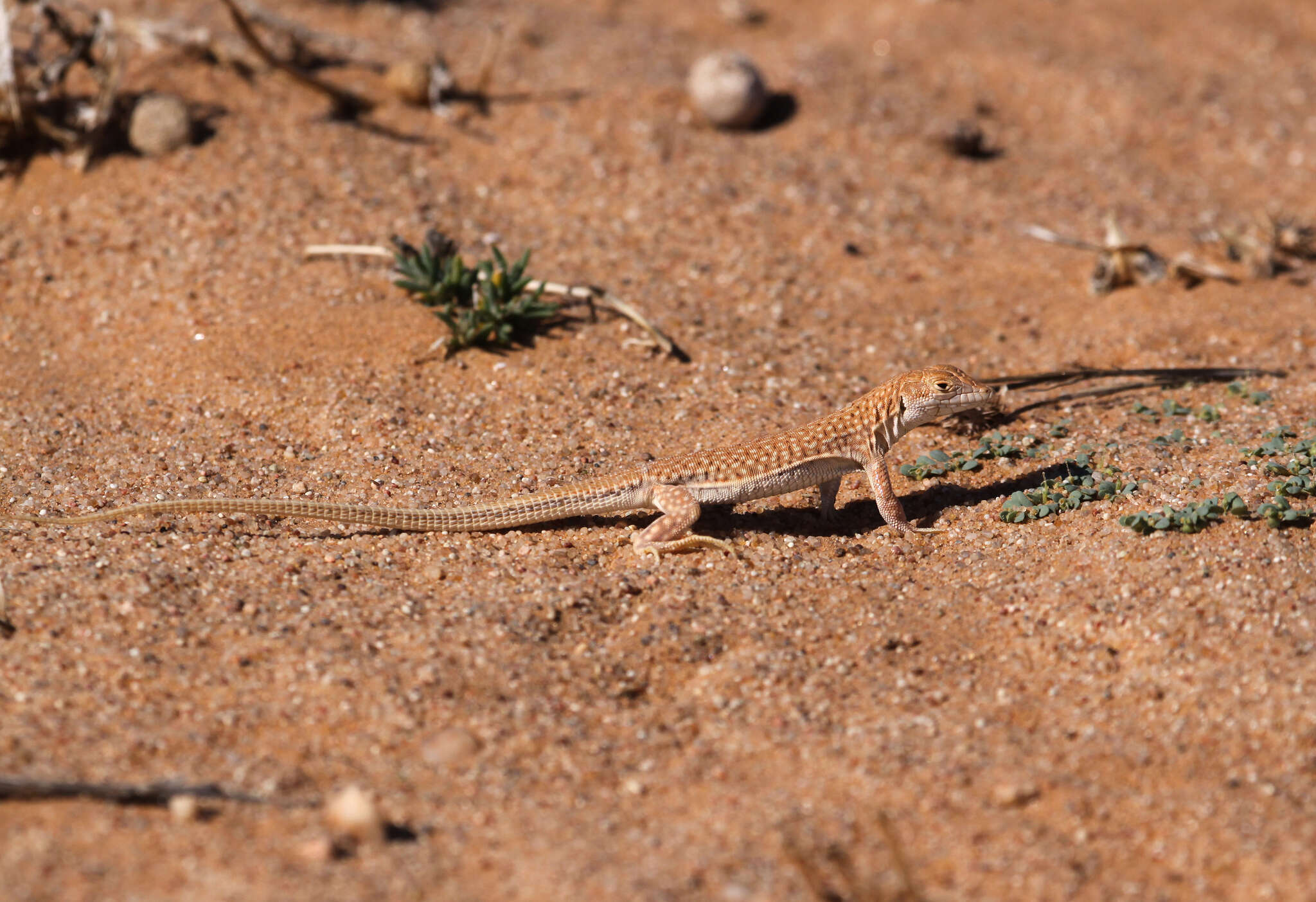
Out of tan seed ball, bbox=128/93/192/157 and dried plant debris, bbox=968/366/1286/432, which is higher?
tan seed ball, bbox=128/93/192/157

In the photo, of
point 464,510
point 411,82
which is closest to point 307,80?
point 411,82

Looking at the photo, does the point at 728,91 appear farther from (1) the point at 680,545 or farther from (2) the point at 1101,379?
(1) the point at 680,545

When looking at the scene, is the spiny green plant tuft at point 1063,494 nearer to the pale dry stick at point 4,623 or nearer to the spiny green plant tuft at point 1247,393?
the spiny green plant tuft at point 1247,393

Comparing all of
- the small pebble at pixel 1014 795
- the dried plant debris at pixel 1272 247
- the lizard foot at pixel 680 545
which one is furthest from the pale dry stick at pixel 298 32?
the small pebble at pixel 1014 795

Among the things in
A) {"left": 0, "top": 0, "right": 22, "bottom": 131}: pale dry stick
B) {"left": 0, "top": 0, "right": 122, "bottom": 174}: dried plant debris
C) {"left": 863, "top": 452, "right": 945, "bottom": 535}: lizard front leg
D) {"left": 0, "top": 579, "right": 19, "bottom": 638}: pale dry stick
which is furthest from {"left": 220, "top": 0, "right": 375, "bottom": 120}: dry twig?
{"left": 863, "top": 452, "right": 945, "bottom": 535}: lizard front leg

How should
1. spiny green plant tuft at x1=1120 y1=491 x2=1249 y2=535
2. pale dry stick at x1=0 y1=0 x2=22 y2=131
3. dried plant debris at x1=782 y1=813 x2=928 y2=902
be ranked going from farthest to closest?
pale dry stick at x1=0 y1=0 x2=22 y2=131, spiny green plant tuft at x1=1120 y1=491 x2=1249 y2=535, dried plant debris at x1=782 y1=813 x2=928 y2=902

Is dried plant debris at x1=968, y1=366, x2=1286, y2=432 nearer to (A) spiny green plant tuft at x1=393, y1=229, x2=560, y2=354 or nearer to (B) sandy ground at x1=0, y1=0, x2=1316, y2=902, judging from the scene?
(B) sandy ground at x1=0, y1=0, x2=1316, y2=902

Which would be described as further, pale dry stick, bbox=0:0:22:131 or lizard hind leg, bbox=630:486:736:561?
pale dry stick, bbox=0:0:22:131
